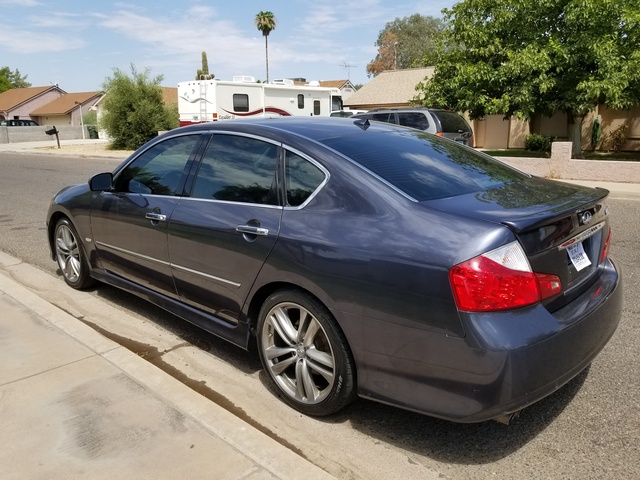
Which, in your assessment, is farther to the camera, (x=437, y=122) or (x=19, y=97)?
(x=19, y=97)

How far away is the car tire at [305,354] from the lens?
2.91 meters

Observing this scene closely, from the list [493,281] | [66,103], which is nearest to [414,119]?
[493,281]

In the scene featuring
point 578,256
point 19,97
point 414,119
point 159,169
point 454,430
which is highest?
point 19,97

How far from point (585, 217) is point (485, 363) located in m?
1.08

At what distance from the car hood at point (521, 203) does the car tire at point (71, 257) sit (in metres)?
3.65

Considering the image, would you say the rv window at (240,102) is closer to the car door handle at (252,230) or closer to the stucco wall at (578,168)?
the stucco wall at (578,168)

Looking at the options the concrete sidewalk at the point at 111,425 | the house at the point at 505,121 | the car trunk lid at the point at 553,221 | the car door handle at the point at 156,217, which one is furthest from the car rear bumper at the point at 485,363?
the house at the point at 505,121

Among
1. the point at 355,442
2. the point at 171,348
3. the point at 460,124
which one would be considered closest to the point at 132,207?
the point at 171,348

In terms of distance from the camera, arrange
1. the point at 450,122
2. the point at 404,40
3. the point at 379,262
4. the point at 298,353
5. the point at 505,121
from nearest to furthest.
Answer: the point at 379,262 < the point at 298,353 < the point at 450,122 < the point at 505,121 < the point at 404,40

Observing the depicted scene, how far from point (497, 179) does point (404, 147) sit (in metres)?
0.61

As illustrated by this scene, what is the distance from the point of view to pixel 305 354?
309 cm

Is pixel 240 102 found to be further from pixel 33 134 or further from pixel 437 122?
pixel 33 134

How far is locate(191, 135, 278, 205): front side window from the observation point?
342 cm

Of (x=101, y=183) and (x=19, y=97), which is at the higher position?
(x=19, y=97)
